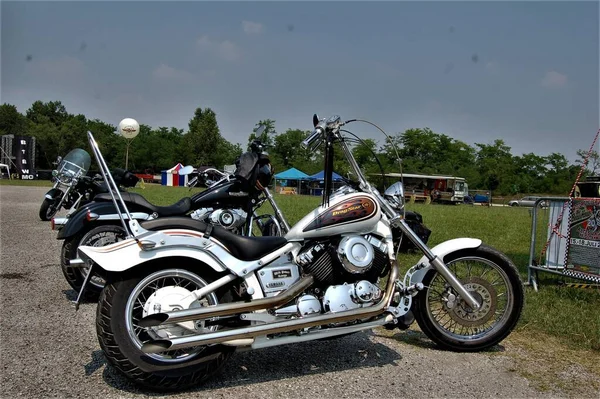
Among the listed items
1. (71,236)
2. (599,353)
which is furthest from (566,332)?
(71,236)

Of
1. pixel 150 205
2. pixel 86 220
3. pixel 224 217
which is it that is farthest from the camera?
pixel 224 217

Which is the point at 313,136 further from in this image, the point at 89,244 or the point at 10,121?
the point at 10,121

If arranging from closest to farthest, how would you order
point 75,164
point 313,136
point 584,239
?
point 313,136 < point 584,239 < point 75,164

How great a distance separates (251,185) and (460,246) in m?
2.69

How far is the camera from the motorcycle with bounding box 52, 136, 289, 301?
5285 mm

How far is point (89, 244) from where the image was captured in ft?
17.7

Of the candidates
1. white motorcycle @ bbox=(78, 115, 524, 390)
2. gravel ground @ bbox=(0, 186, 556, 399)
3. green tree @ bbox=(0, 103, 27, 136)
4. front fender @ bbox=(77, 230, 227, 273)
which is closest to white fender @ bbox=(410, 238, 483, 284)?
white motorcycle @ bbox=(78, 115, 524, 390)

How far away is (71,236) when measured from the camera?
17.1ft

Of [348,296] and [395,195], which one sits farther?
[395,195]

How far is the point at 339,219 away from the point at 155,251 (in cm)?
126

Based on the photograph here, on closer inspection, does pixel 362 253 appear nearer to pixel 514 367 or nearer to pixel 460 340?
pixel 460 340

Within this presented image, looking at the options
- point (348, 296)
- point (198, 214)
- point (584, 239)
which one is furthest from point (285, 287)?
point (584, 239)

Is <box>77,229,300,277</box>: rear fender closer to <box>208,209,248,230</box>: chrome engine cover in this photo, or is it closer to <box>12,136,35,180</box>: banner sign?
<box>208,209,248,230</box>: chrome engine cover

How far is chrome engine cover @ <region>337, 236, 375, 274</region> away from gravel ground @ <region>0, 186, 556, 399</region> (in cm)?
77
